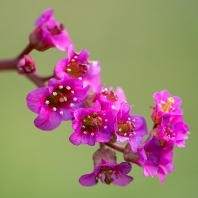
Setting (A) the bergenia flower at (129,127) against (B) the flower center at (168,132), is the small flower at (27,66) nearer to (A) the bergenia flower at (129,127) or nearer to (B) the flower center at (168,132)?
(A) the bergenia flower at (129,127)

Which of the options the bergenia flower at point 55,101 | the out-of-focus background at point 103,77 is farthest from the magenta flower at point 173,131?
the out-of-focus background at point 103,77

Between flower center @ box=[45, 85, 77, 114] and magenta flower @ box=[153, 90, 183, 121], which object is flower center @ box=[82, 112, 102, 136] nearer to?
flower center @ box=[45, 85, 77, 114]

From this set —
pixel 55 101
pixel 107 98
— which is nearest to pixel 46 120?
pixel 55 101

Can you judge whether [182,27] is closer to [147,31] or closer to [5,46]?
[147,31]

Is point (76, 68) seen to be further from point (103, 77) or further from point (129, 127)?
point (103, 77)

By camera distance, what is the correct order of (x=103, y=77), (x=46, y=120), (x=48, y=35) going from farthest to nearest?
(x=103, y=77), (x=48, y=35), (x=46, y=120)

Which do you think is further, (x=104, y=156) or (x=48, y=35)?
(x=48, y=35)

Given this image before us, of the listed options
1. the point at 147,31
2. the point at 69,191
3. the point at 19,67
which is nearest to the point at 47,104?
the point at 19,67
